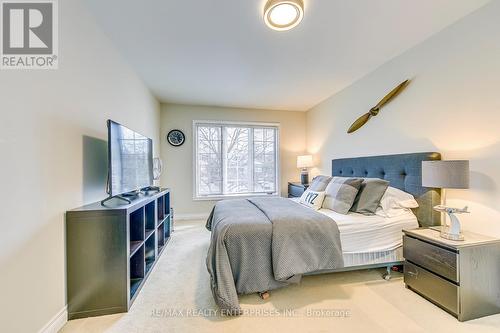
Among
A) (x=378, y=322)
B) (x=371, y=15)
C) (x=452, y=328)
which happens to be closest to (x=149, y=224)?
(x=378, y=322)

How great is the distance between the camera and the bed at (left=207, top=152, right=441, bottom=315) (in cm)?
179

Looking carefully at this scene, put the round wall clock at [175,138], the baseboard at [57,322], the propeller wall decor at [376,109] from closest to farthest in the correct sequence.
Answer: the baseboard at [57,322] → the propeller wall decor at [376,109] → the round wall clock at [175,138]

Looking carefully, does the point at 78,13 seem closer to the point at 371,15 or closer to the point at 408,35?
the point at 371,15

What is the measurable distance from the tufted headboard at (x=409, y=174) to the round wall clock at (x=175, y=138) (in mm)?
3292

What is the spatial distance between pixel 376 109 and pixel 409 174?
102cm

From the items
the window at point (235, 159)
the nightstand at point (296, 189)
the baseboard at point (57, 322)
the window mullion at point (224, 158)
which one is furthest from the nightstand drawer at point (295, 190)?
the baseboard at point (57, 322)

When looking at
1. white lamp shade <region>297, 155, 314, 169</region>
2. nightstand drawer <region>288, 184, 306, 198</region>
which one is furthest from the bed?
white lamp shade <region>297, 155, 314, 169</region>

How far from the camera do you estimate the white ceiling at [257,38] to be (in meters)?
1.81

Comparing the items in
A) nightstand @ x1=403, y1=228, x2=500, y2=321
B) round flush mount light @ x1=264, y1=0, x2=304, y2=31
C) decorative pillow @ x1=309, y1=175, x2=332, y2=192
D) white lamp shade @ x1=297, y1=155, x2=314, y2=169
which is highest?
round flush mount light @ x1=264, y1=0, x2=304, y2=31

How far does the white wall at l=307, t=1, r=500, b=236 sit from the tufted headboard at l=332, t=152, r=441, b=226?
13 centimetres

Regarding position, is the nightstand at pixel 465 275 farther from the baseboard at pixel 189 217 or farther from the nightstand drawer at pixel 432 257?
the baseboard at pixel 189 217

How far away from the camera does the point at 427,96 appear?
2307mm

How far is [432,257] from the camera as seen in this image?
1774 millimetres

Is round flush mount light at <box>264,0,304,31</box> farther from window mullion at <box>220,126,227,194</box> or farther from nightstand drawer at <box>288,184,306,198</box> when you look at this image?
window mullion at <box>220,126,227,194</box>
